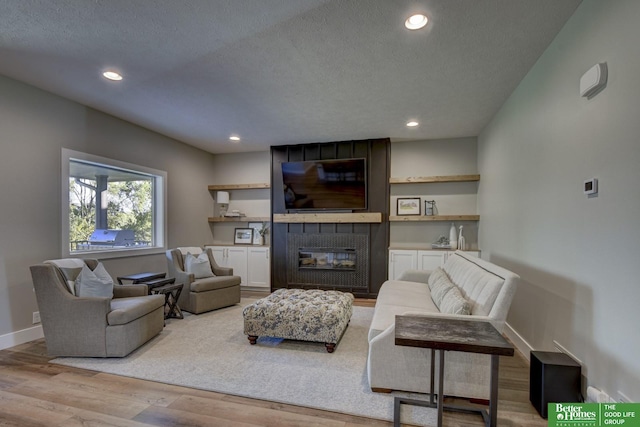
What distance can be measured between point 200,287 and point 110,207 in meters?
1.79

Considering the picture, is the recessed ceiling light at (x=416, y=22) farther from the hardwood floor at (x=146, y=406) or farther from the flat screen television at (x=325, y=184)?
the flat screen television at (x=325, y=184)

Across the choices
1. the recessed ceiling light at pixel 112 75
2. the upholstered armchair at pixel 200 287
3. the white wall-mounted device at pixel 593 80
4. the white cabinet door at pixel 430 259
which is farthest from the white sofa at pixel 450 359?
the recessed ceiling light at pixel 112 75

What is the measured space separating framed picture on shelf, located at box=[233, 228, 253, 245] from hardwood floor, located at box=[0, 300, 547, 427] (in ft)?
12.2

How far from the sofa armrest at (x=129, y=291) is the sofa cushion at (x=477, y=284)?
3.39 metres

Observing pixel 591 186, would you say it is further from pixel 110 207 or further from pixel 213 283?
pixel 110 207

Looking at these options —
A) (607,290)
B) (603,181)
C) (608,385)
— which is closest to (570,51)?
(603,181)

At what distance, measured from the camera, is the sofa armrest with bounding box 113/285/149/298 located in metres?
3.41

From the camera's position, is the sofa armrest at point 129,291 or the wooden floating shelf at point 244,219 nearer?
the sofa armrest at point 129,291

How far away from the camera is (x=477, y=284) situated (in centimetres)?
259

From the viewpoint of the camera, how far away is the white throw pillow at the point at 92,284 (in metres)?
2.90

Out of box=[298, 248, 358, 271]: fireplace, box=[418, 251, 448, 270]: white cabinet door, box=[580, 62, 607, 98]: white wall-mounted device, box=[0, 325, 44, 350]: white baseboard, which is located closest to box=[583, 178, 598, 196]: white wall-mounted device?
box=[580, 62, 607, 98]: white wall-mounted device

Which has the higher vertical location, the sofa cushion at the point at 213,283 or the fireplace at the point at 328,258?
the fireplace at the point at 328,258

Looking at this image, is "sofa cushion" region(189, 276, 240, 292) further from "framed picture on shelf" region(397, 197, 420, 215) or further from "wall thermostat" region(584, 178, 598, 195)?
"wall thermostat" region(584, 178, 598, 195)

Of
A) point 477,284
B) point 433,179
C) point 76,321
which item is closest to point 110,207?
point 76,321
